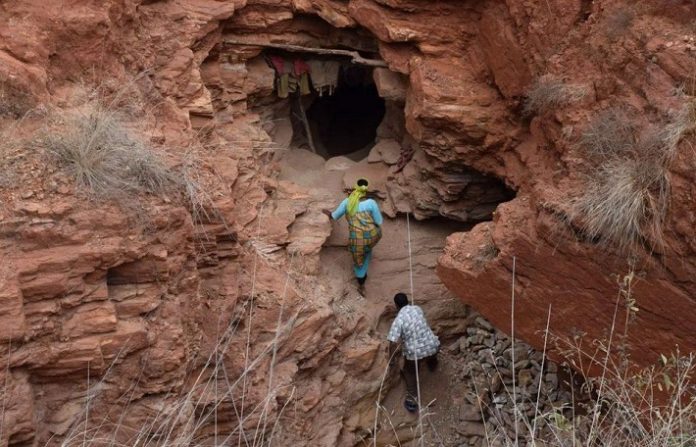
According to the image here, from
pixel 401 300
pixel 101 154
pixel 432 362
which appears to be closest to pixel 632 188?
pixel 401 300

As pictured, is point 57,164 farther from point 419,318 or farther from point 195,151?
point 419,318

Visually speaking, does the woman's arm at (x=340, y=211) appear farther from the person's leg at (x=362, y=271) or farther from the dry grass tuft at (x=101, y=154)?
the dry grass tuft at (x=101, y=154)

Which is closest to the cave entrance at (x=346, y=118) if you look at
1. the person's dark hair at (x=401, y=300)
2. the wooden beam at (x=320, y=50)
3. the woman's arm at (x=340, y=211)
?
the wooden beam at (x=320, y=50)

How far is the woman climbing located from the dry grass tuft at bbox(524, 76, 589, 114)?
1735mm

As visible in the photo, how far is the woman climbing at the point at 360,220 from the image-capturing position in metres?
6.63

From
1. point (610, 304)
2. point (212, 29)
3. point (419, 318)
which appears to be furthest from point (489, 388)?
point (212, 29)

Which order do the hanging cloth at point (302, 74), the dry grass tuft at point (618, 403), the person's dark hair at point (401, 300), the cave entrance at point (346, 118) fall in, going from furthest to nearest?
the cave entrance at point (346, 118) < the hanging cloth at point (302, 74) < the person's dark hair at point (401, 300) < the dry grass tuft at point (618, 403)

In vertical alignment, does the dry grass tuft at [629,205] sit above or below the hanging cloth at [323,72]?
below

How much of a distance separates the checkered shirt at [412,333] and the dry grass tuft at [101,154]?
98.4 inches

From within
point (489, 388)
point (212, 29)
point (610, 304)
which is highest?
point (212, 29)

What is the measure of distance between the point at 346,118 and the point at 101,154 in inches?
237

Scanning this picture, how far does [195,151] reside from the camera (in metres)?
5.21

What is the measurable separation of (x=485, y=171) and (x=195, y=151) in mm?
3025

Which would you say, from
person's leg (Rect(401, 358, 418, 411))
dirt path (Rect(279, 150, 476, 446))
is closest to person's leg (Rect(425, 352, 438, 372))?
dirt path (Rect(279, 150, 476, 446))
